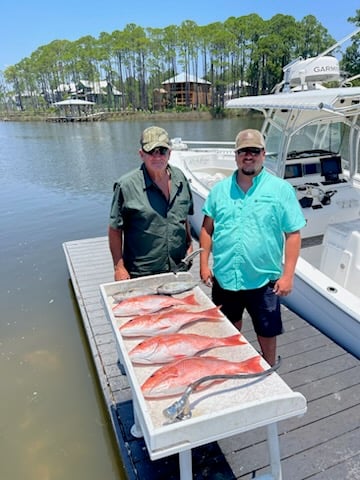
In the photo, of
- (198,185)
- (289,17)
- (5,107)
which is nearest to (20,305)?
(198,185)

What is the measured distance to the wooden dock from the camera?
6.39 ft

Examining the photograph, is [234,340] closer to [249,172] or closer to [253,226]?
[253,226]

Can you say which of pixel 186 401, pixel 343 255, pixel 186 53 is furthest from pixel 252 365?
pixel 186 53

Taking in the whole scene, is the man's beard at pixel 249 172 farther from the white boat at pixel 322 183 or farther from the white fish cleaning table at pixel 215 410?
the white boat at pixel 322 183

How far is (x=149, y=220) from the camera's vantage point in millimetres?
2098

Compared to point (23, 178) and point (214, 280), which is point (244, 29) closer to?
point (23, 178)

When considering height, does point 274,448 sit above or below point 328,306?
above

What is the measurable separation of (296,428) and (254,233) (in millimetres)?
1207

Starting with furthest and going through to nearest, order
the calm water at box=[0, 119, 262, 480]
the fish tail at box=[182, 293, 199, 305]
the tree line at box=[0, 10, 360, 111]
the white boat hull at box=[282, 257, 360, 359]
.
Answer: the tree line at box=[0, 10, 360, 111], the calm water at box=[0, 119, 262, 480], the white boat hull at box=[282, 257, 360, 359], the fish tail at box=[182, 293, 199, 305]

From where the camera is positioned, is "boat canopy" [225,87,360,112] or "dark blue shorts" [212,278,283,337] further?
"boat canopy" [225,87,360,112]

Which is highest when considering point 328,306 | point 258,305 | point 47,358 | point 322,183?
point 322,183

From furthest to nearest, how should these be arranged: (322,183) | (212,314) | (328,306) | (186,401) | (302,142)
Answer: (302,142) < (322,183) < (328,306) < (212,314) < (186,401)

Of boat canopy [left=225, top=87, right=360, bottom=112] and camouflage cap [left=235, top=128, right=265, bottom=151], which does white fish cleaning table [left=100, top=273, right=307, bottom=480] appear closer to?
camouflage cap [left=235, top=128, right=265, bottom=151]

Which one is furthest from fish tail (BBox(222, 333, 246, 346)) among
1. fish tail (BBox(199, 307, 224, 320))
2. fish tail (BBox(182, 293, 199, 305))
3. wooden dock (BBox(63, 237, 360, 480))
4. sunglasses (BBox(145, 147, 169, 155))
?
sunglasses (BBox(145, 147, 169, 155))
